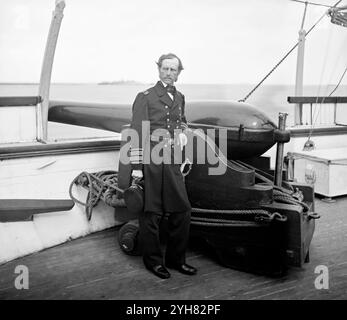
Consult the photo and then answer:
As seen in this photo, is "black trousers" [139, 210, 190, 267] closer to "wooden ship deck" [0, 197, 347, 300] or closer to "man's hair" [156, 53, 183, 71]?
"wooden ship deck" [0, 197, 347, 300]

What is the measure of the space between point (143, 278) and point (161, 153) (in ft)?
2.54

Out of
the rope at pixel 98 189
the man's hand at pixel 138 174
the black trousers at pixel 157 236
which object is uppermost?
the man's hand at pixel 138 174

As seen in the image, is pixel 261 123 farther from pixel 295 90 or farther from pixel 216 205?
pixel 295 90

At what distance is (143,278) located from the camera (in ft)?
8.65

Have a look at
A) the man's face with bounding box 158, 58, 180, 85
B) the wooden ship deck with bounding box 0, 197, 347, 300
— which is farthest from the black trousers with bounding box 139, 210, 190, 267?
the man's face with bounding box 158, 58, 180, 85

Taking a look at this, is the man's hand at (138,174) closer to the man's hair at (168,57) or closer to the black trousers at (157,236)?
the black trousers at (157,236)

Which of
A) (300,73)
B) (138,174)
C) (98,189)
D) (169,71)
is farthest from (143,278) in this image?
(300,73)

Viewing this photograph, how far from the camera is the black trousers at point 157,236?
2674mm

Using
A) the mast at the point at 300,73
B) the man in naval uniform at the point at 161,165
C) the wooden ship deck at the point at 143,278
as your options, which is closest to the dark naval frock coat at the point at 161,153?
the man in naval uniform at the point at 161,165

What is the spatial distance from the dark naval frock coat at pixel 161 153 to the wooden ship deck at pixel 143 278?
45 centimetres

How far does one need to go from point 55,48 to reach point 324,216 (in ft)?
8.71

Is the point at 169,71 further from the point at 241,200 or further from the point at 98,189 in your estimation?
the point at 98,189

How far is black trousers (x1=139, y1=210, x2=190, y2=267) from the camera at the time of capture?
2674mm
